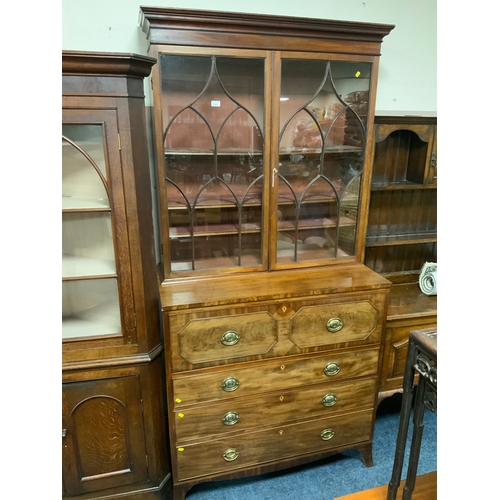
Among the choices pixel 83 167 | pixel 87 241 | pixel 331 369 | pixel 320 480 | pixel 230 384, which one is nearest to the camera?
pixel 83 167

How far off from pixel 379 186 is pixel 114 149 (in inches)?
50.3

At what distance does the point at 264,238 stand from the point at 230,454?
94cm

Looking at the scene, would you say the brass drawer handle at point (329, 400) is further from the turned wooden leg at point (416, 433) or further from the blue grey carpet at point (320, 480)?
the turned wooden leg at point (416, 433)

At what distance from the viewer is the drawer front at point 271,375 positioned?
58.6 inches

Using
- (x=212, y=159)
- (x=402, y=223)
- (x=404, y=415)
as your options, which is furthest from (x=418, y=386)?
(x=402, y=223)

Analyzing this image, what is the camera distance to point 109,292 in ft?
4.59

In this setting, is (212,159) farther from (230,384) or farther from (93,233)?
(230,384)

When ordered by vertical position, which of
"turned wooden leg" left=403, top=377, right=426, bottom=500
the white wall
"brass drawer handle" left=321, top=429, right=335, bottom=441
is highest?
the white wall

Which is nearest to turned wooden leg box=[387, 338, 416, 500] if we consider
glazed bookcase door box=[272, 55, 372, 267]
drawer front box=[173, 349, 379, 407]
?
drawer front box=[173, 349, 379, 407]

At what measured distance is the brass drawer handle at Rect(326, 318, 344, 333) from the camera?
156 cm

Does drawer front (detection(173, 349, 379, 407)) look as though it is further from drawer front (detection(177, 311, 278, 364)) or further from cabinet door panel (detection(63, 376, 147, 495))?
cabinet door panel (detection(63, 376, 147, 495))

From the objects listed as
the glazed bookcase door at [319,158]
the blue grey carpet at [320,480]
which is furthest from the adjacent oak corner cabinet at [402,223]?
the blue grey carpet at [320,480]

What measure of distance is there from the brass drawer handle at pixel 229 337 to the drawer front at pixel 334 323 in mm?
233
